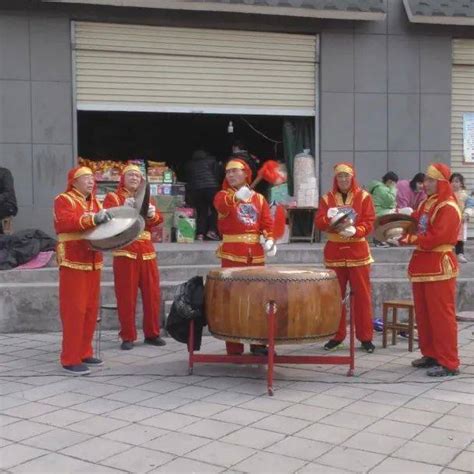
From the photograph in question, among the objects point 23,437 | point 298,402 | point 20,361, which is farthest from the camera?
point 20,361

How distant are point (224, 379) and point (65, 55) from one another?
557 centimetres

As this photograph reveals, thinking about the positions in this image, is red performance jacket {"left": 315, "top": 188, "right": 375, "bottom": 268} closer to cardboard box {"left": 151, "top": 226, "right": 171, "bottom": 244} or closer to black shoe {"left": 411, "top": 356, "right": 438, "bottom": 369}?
black shoe {"left": 411, "top": 356, "right": 438, "bottom": 369}

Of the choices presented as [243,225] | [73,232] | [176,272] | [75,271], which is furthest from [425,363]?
[176,272]

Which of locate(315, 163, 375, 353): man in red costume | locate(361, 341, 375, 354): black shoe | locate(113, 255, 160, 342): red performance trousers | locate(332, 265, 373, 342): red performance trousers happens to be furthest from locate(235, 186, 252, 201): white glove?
locate(361, 341, 375, 354): black shoe

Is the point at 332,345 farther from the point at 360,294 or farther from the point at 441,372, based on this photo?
the point at 441,372

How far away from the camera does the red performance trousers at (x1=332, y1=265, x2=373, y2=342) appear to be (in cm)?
695

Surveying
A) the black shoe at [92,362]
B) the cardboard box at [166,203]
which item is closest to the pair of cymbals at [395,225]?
the black shoe at [92,362]

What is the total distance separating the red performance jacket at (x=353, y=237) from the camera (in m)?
6.89

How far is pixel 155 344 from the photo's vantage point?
743 centimetres

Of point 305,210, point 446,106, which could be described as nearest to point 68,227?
point 305,210

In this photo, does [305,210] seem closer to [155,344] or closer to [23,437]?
[155,344]

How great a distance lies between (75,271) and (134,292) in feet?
4.07

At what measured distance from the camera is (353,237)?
684 centimetres

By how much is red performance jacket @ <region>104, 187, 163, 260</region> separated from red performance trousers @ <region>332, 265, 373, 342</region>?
5.99 ft
